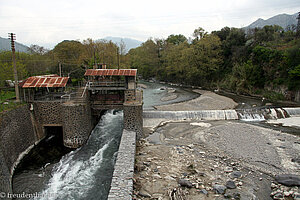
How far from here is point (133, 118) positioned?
671 inches

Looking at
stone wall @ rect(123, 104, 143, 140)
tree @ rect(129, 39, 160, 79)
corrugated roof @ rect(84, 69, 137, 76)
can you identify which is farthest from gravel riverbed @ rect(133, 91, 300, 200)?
tree @ rect(129, 39, 160, 79)

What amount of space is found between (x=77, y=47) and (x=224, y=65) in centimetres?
3552

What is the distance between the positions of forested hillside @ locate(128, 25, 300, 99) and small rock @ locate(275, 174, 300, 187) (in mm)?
24336

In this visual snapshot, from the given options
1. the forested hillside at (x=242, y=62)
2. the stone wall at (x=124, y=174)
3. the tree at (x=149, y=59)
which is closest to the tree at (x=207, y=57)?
the forested hillside at (x=242, y=62)

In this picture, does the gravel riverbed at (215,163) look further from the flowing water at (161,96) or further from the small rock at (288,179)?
the flowing water at (161,96)

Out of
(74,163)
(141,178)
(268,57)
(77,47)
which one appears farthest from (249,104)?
(77,47)

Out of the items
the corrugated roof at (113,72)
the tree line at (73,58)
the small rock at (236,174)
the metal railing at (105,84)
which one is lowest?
the small rock at (236,174)

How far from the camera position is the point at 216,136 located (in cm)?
1842

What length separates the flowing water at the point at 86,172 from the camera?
37.2 ft

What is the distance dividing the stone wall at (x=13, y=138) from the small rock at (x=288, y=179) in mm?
15883

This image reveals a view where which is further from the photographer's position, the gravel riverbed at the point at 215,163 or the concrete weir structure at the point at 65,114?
the concrete weir structure at the point at 65,114

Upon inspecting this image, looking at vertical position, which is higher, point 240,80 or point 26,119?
point 240,80

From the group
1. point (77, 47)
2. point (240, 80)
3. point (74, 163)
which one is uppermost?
point (77, 47)

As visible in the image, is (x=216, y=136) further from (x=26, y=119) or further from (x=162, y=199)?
(x=26, y=119)
